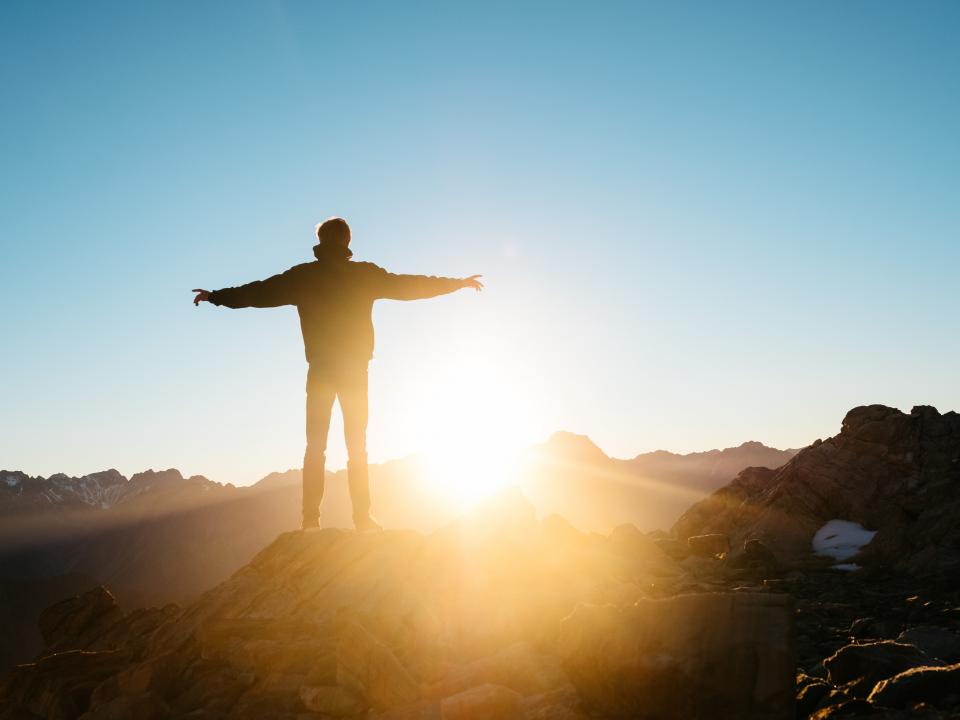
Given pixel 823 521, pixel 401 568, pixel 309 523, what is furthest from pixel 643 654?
pixel 823 521

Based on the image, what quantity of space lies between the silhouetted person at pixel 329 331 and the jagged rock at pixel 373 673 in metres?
4.02

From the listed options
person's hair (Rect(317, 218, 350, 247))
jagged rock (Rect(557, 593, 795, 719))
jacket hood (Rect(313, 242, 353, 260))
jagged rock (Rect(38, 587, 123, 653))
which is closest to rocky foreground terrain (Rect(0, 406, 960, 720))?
jagged rock (Rect(557, 593, 795, 719))

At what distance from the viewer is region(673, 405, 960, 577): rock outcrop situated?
14461 millimetres

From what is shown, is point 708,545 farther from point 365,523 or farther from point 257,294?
point 257,294

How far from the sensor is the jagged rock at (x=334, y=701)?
21.0ft

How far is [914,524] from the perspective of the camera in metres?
15.0

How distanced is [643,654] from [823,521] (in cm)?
1520

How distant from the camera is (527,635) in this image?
7438 millimetres

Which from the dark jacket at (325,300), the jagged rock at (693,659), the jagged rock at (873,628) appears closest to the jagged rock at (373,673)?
the jagged rock at (693,659)

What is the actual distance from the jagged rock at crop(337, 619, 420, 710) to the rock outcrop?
11.1 meters

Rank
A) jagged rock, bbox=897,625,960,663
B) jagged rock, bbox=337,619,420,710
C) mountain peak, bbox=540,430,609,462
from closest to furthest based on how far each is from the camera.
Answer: jagged rock, bbox=897,625,960,663 → jagged rock, bbox=337,619,420,710 → mountain peak, bbox=540,430,609,462

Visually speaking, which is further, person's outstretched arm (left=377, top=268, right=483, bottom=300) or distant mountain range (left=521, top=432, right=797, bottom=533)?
distant mountain range (left=521, top=432, right=797, bottom=533)

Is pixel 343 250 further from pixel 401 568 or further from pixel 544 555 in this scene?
pixel 544 555

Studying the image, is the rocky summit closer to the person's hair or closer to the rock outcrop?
the person's hair
